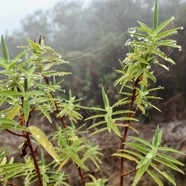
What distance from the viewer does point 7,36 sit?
5984 millimetres

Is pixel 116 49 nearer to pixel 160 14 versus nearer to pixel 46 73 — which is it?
A: pixel 160 14

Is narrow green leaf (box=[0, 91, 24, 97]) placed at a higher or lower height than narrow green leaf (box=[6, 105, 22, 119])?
higher

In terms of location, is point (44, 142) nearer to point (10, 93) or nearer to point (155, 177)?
point (10, 93)

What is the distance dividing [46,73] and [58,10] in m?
6.21

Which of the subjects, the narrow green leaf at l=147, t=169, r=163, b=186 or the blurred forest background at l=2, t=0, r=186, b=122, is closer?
the narrow green leaf at l=147, t=169, r=163, b=186

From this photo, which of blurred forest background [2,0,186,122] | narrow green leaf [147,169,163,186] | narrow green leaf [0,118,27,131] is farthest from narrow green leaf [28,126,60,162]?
blurred forest background [2,0,186,122]

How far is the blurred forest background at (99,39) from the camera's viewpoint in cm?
371

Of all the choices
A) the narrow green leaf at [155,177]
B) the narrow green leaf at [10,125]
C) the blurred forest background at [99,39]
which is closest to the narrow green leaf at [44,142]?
the narrow green leaf at [10,125]

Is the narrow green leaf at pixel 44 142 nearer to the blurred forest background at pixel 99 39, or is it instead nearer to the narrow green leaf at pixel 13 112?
the narrow green leaf at pixel 13 112

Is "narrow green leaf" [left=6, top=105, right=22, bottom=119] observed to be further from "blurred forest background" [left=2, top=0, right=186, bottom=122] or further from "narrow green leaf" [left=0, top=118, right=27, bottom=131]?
"blurred forest background" [left=2, top=0, right=186, bottom=122]

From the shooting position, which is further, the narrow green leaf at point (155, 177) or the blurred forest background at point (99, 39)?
the blurred forest background at point (99, 39)

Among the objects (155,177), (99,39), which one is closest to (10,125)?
(155,177)

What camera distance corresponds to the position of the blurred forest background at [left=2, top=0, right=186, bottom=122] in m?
3.71

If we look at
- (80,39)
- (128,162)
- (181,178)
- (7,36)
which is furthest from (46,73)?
(7,36)
